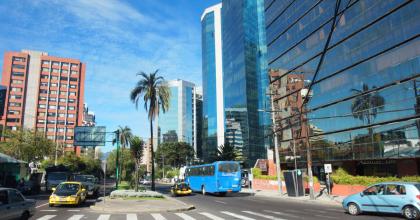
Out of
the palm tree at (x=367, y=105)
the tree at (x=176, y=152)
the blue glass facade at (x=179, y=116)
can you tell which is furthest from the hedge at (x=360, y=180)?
the blue glass facade at (x=179, y=116)

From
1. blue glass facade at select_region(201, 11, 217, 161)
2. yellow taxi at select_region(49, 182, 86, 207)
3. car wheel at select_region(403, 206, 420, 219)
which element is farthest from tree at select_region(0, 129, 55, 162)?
blue glass facade at select_region(201, 11, 217, 161)

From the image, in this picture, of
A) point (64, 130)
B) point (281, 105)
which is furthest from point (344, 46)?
point (64, 130)

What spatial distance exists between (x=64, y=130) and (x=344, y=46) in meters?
110

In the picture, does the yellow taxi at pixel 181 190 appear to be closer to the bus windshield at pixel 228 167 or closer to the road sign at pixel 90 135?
the bus windshield at pixel 228 167

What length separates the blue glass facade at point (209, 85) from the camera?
388 feet

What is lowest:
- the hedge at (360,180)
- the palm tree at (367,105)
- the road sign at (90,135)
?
the hedge at (360,180)

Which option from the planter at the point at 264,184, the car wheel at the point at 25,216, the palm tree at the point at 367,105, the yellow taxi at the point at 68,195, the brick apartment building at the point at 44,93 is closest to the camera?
the car wheel at the point at 25,216

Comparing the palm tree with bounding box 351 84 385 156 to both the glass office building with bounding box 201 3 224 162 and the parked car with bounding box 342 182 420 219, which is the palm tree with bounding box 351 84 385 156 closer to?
the parked car with bounding box 342 182 420 219

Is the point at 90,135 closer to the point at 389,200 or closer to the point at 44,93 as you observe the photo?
the point at 389,200

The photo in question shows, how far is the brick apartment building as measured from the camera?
125812mm

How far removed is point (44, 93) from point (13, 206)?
129022 millimetres

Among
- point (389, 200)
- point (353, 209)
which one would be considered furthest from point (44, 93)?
point (389, 200)

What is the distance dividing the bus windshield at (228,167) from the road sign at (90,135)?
19.1 m

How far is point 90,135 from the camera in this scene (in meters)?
48.4
